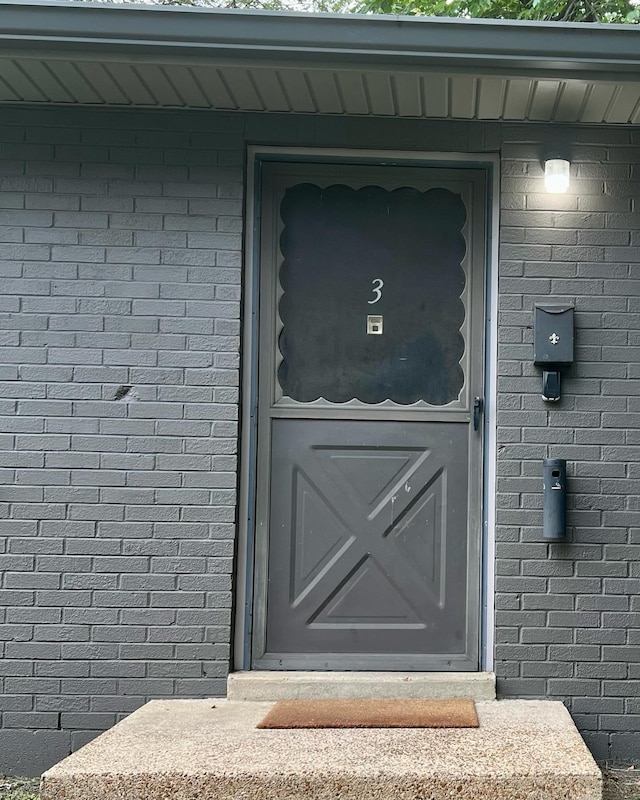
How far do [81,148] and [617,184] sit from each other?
2472mm

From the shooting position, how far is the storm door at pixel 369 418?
341cm

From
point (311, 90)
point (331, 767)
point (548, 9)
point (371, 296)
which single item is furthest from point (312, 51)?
point (548, 9)

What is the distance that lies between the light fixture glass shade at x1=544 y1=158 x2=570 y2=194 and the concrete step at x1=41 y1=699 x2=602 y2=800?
229cm

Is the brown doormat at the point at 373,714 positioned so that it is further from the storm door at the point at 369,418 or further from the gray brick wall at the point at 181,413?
the gray brick wall at the point at 181,413

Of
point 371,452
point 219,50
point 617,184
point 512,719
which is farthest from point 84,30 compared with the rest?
point 512,719

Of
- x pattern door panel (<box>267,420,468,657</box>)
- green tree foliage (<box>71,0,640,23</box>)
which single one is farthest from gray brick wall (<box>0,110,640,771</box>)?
green tree foliage (<box>71,0,640,23</box>)

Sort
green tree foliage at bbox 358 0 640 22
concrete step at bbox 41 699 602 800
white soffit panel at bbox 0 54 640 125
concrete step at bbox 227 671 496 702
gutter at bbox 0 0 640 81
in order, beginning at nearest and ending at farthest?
concrete step at bbox 41 699 602 800 < gutter at bbox 0 0 640 81 < white soffit panel at bbox 0 54 640 125 < concrete step at bbox 227 671 496 702 < green tree foliage at bbox 358 0 640 22

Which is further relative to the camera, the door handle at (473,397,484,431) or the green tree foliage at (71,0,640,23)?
the green tree foliage at (71,0,640,23)

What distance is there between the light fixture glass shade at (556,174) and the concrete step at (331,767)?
2290mm

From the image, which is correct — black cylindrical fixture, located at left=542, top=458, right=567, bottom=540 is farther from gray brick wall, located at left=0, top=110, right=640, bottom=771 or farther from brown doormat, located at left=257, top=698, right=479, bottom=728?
brown doormat, located at left=257, top=698, right=479, bottom=728

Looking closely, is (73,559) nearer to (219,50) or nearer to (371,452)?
(371,452)

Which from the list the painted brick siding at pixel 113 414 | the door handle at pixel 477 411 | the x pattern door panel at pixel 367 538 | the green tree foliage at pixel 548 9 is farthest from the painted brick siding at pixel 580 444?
the green tree foliage at pixel 548 9

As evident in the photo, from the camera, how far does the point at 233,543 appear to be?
3.31m

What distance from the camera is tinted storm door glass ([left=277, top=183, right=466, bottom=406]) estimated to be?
3.49 meters
